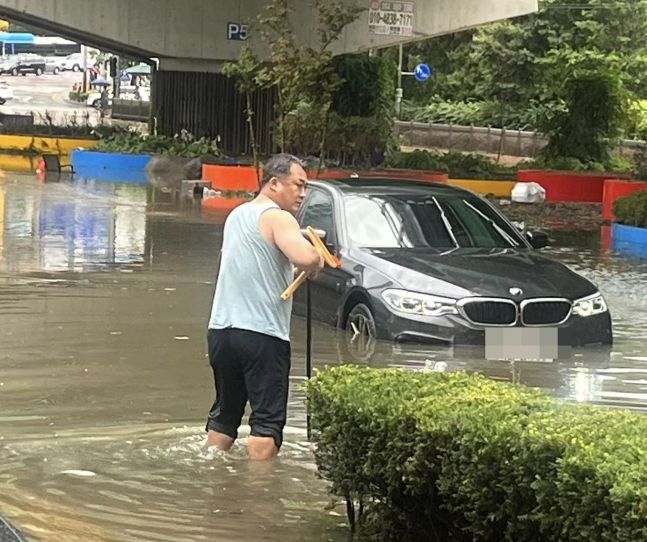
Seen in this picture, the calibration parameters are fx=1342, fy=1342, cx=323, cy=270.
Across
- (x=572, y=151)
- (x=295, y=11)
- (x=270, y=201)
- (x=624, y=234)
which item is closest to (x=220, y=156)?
(x=295, y=11)

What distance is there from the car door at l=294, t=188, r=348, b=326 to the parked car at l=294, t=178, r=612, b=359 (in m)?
0.01

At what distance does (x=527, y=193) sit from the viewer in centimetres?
2692

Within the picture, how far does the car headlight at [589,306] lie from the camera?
10445mm

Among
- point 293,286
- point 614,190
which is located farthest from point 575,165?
point 293,286

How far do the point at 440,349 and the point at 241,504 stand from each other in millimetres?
4051

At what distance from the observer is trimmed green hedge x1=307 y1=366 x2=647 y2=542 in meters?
4.30

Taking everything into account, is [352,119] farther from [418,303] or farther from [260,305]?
[260,305]

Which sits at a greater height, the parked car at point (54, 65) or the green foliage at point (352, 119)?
the parked car at point (54, 65)

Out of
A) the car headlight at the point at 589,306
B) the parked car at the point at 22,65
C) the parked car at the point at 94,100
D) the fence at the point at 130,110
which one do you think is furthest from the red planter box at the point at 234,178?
the parked car at the point at 22,65

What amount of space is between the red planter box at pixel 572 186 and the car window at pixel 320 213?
16742 mm

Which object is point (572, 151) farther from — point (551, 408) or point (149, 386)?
point (551, 408)

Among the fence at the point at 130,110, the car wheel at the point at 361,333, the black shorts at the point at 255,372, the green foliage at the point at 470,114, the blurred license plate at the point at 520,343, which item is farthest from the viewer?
the fence at the point at 130,110

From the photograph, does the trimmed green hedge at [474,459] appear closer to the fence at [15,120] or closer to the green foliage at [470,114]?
the fence at [15,120]

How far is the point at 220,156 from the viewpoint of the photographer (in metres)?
33.6
